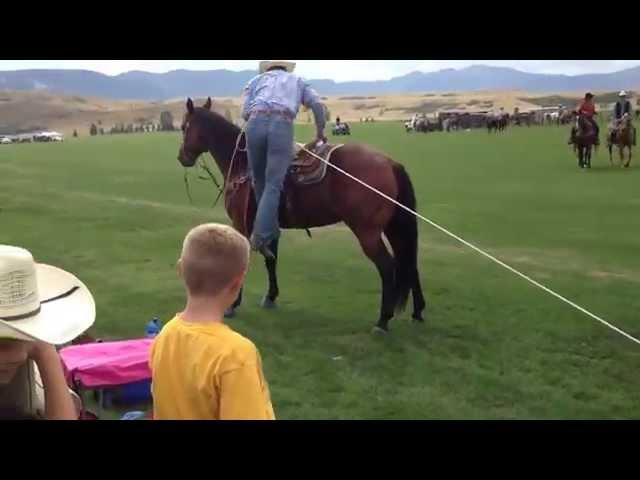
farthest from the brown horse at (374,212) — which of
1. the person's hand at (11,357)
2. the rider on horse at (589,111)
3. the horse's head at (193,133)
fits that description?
the rider on horse at (589,111)

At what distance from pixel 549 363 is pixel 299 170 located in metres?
2.07

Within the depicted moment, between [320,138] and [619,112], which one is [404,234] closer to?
[320,138]

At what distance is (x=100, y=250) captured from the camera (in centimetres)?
825

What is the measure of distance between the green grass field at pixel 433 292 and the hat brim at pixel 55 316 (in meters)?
1.90

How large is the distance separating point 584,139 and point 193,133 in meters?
11.3

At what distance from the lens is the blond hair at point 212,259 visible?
179cm

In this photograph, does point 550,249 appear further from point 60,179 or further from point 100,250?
point 60,179

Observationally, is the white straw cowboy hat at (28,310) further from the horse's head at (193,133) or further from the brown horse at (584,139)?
the brown horse at (584,139)

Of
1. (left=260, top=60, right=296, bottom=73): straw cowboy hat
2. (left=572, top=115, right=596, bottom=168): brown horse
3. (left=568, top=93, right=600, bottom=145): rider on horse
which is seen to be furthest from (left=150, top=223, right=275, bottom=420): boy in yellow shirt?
(left=572, top=115, right=596, bottom=168): brown horse

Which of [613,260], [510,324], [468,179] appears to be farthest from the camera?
[468,179]

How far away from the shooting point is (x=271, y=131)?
17.2 feet

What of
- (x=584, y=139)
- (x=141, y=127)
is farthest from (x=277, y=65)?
(x=141, y=127)

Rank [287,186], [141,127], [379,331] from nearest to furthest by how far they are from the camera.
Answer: [379,331] < [287,186] < [141,127]
